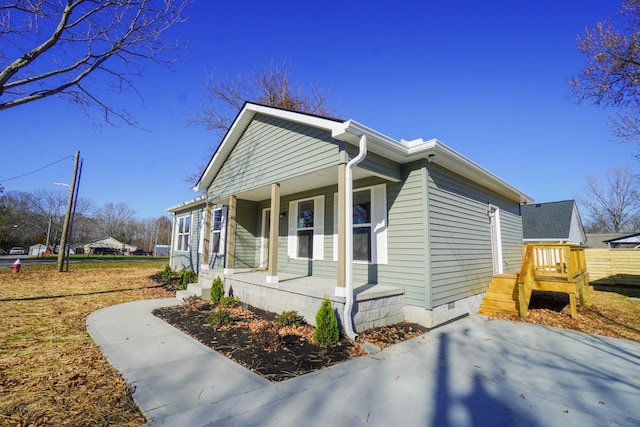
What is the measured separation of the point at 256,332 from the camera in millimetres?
4879

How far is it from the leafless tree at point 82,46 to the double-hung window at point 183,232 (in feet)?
24.1

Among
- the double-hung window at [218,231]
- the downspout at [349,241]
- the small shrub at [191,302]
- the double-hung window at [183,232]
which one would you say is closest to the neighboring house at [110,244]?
the double-hung window at [183,232]

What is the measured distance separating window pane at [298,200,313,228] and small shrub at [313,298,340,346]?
373 centimetres

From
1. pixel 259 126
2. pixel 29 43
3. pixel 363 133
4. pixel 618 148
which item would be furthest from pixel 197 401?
pixel 618 148

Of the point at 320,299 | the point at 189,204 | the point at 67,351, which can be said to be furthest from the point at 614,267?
the point at 189,204

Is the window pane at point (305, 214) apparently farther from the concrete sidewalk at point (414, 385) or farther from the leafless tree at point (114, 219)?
the leafless tree at point (114, 219)

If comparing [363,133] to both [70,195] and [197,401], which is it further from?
[70,195]

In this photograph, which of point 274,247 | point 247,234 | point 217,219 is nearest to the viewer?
point 274,247

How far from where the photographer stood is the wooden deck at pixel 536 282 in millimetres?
5945

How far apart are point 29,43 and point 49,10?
2.48 feet

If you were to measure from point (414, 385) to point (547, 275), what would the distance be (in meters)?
5.49

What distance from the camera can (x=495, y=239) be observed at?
8477 mm

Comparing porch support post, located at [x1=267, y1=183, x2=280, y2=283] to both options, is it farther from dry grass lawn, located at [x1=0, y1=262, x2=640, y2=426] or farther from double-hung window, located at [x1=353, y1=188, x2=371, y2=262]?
dry grass lawn, located at [x1=0, y1=262, x2=640, y2=426]

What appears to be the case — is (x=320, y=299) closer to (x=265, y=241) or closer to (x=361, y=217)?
(x=361, y=217)
